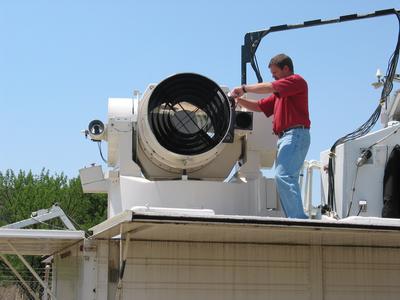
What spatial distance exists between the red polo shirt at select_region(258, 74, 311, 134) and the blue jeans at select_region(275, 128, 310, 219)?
0.10 metres

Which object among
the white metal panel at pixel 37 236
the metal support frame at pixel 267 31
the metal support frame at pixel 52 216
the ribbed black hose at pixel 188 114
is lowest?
the white metal panel at pixel 37 236

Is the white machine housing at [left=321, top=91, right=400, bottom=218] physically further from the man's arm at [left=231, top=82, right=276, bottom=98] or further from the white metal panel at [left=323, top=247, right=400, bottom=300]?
the man's arm at [left=231, top=82, right=276, bottom=98]

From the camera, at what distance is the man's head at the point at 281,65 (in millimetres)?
7859

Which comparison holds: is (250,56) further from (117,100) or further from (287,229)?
(287,229)

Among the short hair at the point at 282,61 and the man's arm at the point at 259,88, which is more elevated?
the short hair at the point at 282,61

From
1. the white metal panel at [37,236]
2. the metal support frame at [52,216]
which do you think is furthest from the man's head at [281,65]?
the metal support frame at [52,216]

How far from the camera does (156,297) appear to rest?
7.39 meters

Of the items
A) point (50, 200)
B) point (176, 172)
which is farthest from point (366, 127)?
point (50, 200)

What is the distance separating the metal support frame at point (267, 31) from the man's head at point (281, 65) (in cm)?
140

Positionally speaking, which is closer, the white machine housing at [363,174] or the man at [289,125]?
the man at [289,125]

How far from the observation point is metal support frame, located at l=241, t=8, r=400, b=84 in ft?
30.4

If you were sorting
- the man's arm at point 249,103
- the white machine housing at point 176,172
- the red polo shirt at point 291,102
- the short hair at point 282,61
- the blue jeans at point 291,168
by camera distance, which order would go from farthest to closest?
the man's arm at point 249,103
the white machine housing at point 176,172
the short hair at point 282,61
the red polo shirt at point 291,102
the blue jeans at point 291,168

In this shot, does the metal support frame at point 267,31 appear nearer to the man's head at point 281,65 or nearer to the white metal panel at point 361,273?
the man's head at point 281,65

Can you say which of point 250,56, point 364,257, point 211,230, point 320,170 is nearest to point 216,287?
point 211,230
